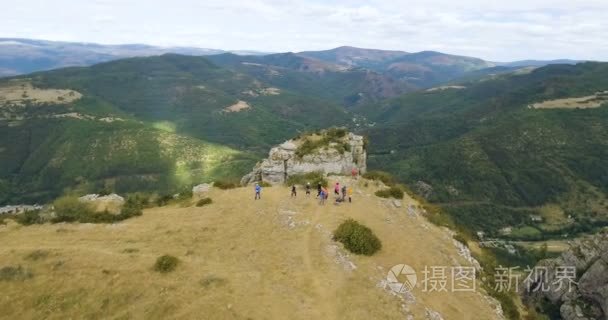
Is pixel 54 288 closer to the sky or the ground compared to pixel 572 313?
closer to the sky

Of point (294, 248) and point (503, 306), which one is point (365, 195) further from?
point (503, 306)

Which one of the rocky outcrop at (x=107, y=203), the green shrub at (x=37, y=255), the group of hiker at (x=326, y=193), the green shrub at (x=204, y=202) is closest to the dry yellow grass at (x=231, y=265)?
the green shrub at (x=37, y=255)

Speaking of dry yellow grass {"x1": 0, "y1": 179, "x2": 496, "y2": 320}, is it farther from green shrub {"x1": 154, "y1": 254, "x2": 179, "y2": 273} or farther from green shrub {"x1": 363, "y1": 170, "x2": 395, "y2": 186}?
green shrub {"x1": 363, "y1": 170, "x2": 395, "y2": 186}

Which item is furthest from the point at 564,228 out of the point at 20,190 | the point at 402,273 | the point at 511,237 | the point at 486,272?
the point at 20,190

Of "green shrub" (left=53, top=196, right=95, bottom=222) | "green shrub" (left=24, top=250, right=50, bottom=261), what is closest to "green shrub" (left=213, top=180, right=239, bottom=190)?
"green shrub" (left=53, top=196, right=95, bottom=222)

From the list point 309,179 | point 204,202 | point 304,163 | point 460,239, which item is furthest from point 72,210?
point 460,239

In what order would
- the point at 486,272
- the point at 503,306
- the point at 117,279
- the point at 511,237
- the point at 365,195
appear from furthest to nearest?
the point at 511,237
the point at 365,195
the point at 486,272
the point at 503,306
the point at 117,279
